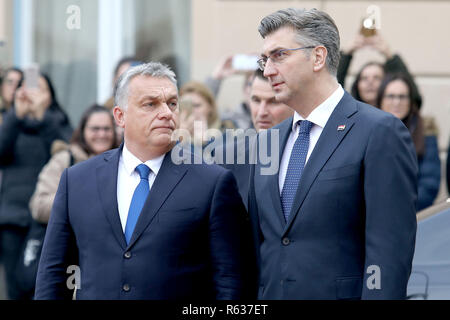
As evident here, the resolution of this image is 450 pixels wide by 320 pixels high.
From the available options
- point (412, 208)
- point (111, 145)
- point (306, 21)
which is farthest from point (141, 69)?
point (111, 145)

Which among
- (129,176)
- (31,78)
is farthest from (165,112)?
(31,78)

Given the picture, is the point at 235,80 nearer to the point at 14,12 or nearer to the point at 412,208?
the point at 14,12

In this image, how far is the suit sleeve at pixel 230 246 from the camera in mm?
3930

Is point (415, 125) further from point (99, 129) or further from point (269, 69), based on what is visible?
point (269, 69)

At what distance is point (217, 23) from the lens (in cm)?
860

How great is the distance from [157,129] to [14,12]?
601cm

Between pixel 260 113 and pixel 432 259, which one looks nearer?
pixel 432 259

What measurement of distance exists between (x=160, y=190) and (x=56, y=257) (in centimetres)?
54

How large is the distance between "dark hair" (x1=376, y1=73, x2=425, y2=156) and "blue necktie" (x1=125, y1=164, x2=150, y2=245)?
290cm

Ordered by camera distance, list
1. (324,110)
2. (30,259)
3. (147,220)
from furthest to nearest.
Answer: (30,259)
(147,220)
(324,110)

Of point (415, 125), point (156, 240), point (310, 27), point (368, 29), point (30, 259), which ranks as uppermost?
point (310, 27)

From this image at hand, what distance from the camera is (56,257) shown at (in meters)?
4.03

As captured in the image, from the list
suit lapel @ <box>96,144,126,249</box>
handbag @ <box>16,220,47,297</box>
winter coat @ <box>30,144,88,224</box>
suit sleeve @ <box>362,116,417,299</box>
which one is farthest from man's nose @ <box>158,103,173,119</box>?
handbag @ <box>16,220,47,297</box>
